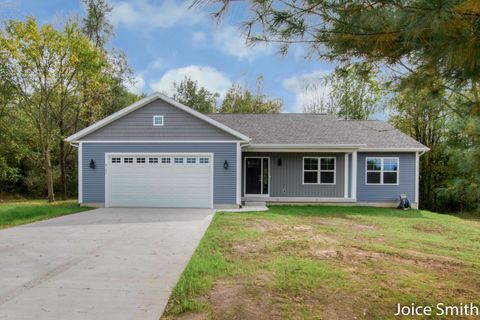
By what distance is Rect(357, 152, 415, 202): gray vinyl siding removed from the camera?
1363 centimetres

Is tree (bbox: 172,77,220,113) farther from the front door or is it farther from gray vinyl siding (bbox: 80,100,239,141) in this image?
gray vinyl siding (bbox: 80,100,239,141)

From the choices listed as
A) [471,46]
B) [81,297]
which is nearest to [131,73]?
[81,297]

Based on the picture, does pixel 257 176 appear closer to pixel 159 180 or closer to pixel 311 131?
pixel 311 131

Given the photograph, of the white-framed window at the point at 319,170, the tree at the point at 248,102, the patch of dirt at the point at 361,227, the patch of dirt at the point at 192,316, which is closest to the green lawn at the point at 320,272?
the patch of dirt at the point at 192,316

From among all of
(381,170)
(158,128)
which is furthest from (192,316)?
(381,170)

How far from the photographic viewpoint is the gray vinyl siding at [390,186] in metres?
13.6

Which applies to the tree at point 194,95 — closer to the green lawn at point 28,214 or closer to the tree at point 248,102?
the tree at point 248,102

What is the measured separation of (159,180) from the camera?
11844 millimetres

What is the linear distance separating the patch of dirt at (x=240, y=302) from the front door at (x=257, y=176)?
973cm

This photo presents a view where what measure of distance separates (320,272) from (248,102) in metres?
24.3

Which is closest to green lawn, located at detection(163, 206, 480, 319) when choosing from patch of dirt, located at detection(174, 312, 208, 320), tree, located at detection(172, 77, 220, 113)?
patch of dirt, located at detection(174, 312, 208, 320)

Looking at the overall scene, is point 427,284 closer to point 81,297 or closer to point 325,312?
point 325,312

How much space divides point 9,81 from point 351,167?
650 inches

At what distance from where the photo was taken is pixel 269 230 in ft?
25.1
